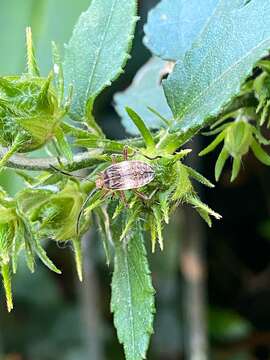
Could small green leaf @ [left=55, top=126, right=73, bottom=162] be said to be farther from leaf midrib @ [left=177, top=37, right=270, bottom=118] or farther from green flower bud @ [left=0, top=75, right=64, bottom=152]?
leaf midrib @ [left=177, top=37, right=270, bottom=118]

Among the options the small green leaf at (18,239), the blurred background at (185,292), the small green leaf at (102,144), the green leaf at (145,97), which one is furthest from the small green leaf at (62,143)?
the blurred background at (185,292)

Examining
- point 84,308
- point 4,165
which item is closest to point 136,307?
point 4,165

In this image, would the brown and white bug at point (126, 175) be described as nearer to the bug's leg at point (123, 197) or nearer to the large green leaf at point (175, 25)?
the bug's leg at point (123, 197)

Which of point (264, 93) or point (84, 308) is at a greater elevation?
point (264, 93)

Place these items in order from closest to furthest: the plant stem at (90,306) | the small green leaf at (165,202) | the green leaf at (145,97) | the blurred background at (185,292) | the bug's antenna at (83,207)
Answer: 1. the small green leaf at (165,202)
2. the bug's antenna at (83,207)
3. the green leaf at (145,97)
4. the plant stem at (90,306)
5. the blurred background at (185,292)

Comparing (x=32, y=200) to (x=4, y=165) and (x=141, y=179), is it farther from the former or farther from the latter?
(x=141, y=179)

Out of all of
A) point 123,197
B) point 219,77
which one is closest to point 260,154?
point 219,77
